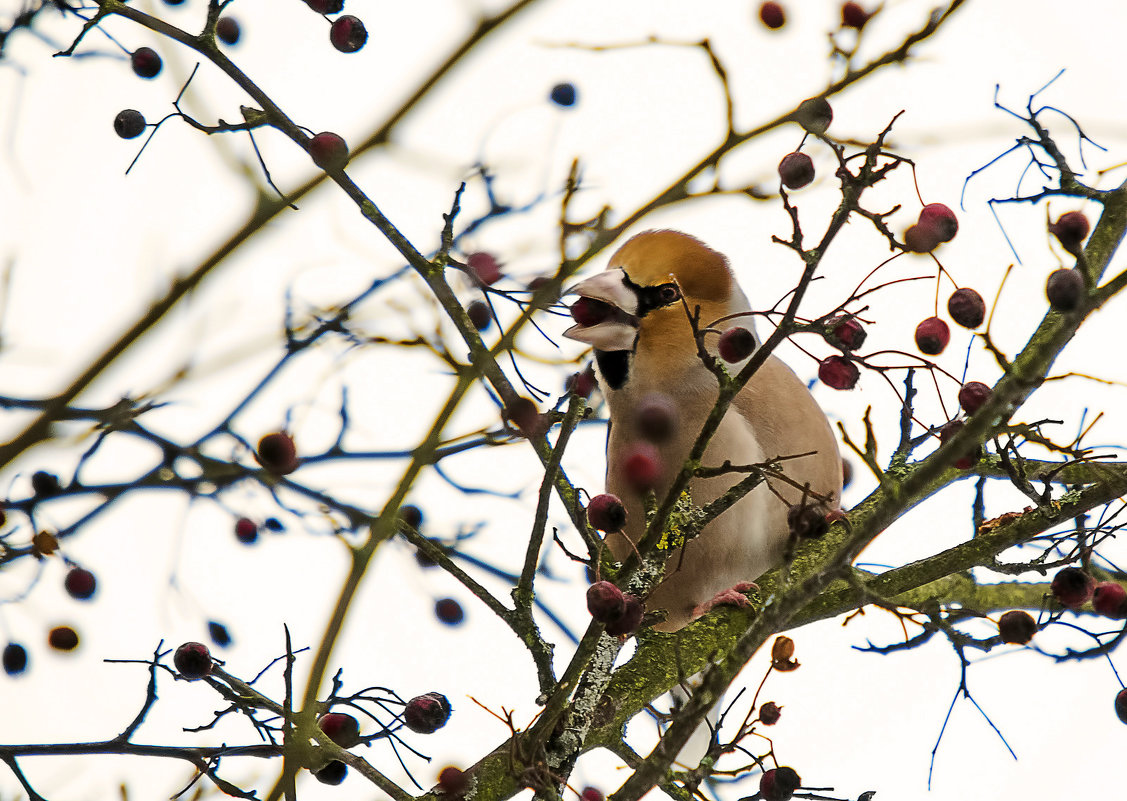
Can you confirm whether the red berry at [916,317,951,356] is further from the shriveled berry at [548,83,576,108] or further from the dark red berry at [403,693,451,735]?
the shriveled berry at [548,83,576,108]

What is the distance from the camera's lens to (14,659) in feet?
7.48

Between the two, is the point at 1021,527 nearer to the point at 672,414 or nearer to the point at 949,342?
the point at 949,342

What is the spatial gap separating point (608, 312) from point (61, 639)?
4.48 ft

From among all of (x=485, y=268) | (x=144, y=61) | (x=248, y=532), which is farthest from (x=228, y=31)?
(x=248, y=532)

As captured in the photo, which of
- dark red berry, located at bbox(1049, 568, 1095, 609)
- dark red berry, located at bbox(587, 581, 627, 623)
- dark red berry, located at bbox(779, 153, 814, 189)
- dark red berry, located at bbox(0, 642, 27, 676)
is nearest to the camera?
dark red berry, located at bbox(587, 581, 627, 623)

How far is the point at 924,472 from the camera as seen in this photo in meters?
1.22

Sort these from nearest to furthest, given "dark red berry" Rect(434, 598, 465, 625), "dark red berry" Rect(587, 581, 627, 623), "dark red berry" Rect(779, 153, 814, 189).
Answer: "dark red berry" Rect(587, 581, 627, 623)
"dark red berry" Rect(779, 153, 814, 189)
"dark red berry" Rect(434, 598, 465, 625)

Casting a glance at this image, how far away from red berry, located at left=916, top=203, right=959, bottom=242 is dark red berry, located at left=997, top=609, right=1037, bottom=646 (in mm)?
540

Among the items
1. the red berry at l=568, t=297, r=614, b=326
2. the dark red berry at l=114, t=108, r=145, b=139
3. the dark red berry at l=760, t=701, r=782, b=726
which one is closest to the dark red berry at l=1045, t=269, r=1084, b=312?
the dark red berry at l=760, t=701, r=782, b=726

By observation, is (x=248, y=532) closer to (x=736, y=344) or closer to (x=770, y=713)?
(x=770, y=713)

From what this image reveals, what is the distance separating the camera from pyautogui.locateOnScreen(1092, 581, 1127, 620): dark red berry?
5.77 feet

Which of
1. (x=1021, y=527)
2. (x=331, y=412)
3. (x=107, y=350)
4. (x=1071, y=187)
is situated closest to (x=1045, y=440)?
(x=1021, y=527)

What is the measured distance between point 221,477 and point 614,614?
0.93 m

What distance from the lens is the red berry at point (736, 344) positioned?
5.53 ft
